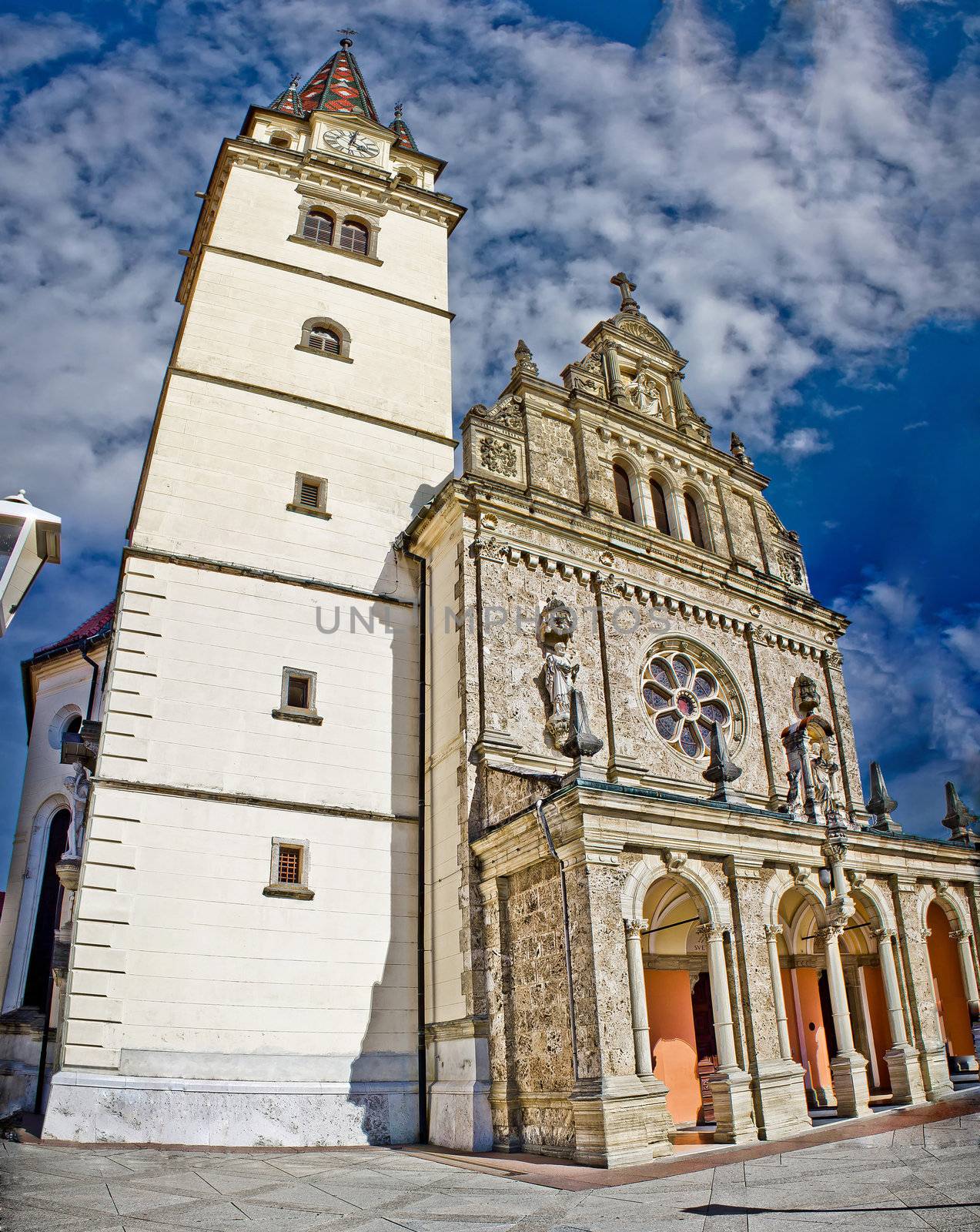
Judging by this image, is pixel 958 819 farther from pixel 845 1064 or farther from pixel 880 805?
pixel 845 1064

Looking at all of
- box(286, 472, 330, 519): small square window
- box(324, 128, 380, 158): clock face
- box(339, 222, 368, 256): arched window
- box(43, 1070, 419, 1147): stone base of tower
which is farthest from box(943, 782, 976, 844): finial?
box(324, 128, 380, 158): clock face

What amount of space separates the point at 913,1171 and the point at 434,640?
12.9m

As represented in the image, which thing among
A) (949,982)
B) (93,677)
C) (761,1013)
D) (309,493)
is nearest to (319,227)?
(309,493)

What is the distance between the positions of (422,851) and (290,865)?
266 cm

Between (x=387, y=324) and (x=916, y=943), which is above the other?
(x=387, y=324)

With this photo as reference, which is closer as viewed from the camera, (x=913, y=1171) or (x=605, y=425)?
(x=913, y=1171)

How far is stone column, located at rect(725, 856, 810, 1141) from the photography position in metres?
14.1

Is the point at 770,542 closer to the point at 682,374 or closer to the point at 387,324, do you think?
the point at 682,374

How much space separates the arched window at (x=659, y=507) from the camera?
23.8 m

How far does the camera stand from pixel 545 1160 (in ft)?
42.4

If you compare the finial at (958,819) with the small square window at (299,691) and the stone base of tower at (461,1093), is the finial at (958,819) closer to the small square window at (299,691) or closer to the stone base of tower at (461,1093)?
the stone base of tower at (461,1093)

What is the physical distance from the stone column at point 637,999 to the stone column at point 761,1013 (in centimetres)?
208

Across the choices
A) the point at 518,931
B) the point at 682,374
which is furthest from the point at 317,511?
the point at 682,374

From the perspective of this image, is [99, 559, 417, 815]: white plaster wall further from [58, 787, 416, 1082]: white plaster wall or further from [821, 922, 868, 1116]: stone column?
[821, 922, 868, 1116]: stone column
